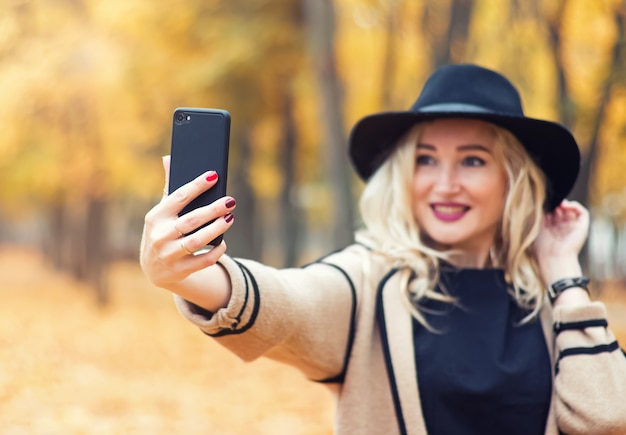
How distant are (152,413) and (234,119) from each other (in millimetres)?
6200

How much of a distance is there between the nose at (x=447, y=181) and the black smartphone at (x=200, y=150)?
2.79 feet

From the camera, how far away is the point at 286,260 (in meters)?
15.8

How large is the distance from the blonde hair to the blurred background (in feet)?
13.2

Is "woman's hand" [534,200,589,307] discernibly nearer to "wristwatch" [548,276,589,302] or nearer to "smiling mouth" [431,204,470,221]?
"wristwatch" [548,276,589,302]

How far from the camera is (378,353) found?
2.30 m

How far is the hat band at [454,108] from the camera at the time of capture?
240 cm

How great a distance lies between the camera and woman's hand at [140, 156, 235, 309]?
166 cm

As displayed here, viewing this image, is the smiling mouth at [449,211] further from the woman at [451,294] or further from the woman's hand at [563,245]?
the woman's hand at [563,245]

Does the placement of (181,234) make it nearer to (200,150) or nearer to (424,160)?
(200,150)

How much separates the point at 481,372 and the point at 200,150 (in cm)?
106

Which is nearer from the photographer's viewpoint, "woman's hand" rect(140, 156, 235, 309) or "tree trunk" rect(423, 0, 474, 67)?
"woman's hand" rect(140, 156, 235, 309)

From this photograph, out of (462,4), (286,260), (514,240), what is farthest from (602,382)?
(286,260)

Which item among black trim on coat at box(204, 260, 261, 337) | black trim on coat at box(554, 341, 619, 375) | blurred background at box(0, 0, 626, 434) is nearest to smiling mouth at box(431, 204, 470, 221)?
black trim on coat at box(554, 341, 619, 375)

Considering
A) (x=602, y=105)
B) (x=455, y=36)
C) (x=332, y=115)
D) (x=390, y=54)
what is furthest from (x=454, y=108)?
(x=390, y=54)
